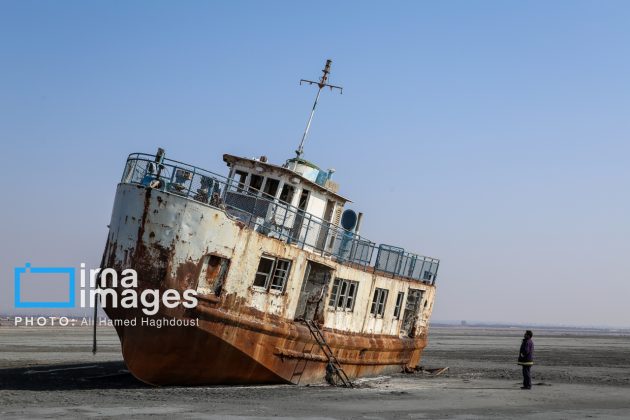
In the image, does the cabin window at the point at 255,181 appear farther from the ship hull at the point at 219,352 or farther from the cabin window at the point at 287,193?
the ship hull at the point at 219,352

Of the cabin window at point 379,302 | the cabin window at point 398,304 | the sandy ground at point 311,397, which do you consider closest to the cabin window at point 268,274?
the sandy ground at point 311,397

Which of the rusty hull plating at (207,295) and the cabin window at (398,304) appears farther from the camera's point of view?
the cabin window at (398,304)

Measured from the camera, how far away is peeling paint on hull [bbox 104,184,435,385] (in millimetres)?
16156

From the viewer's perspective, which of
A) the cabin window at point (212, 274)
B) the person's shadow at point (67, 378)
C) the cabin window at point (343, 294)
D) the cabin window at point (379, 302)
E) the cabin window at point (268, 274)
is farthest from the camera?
the cabin window at point (379, 302)

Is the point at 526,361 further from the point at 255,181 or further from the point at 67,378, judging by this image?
the point at 67,378

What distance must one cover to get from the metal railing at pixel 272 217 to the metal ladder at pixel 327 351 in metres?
1.89

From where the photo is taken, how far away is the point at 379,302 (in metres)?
22.7

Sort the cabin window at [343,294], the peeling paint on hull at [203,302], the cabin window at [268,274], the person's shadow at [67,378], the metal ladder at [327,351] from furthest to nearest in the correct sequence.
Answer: the cabin window at [343,294] < the metal ladder at [327,351] < the cabin window at [268,274] < the person's shadow at [67,378] < the peeling paint on hull at [203,302]

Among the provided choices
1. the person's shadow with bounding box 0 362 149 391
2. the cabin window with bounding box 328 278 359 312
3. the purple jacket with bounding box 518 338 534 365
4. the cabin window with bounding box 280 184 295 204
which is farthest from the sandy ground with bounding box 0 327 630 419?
the cabin window with bounding box 280 184 295 204

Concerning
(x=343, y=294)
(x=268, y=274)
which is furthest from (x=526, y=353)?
(x=268, y=274)

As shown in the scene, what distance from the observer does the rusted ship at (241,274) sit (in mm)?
16234

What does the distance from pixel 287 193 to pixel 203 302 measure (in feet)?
16.7

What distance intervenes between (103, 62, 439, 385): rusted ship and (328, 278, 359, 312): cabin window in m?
0.04

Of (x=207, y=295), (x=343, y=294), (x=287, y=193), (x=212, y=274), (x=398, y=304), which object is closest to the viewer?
(x=207, y=295)
